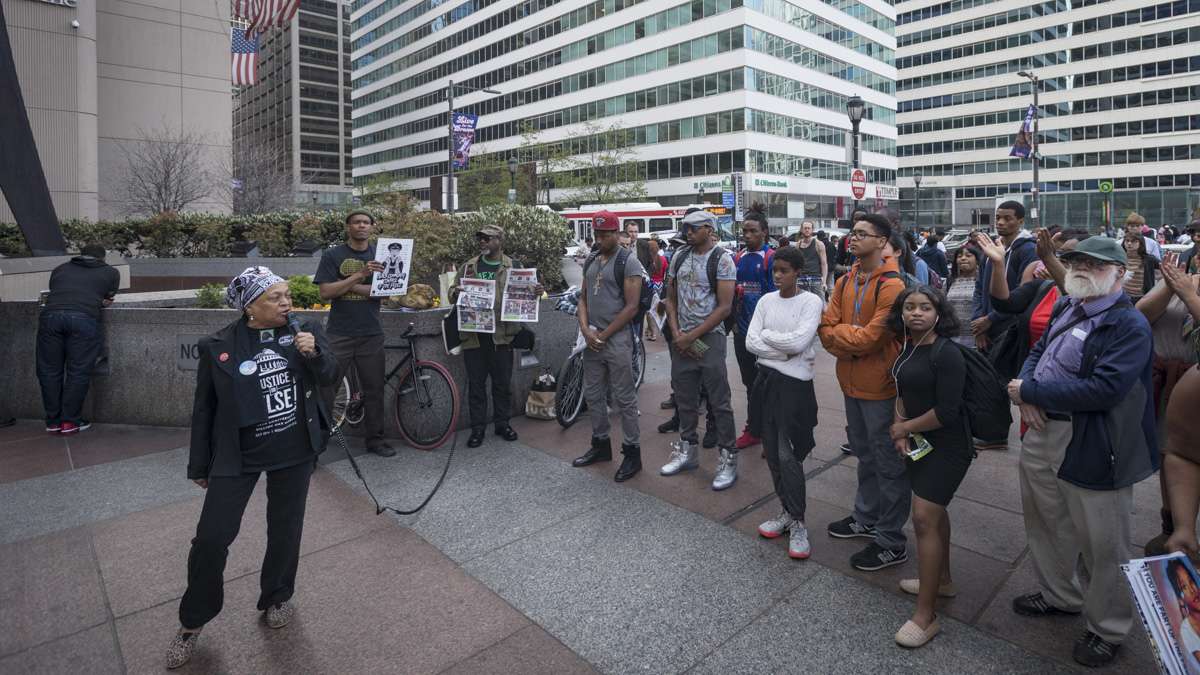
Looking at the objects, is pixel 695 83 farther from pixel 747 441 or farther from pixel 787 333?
pixel 787 333

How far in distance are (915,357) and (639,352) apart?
17.7 ft

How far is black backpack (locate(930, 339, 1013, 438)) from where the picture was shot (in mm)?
3371

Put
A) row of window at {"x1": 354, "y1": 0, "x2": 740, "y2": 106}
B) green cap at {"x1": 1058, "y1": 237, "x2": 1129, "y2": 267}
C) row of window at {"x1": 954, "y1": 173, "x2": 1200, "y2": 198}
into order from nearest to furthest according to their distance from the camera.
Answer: green cap at {"x1": 1058, "y1": 237, "x2": 1129, "y2": 267} → row of window at {"x1": 354, "y1": 0, "x2": 740, "y2": 106} → row of window at {"x1": 954, "y1": 173, "x2": 1200, "y2": 198}

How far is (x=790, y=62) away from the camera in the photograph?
58.0 metres

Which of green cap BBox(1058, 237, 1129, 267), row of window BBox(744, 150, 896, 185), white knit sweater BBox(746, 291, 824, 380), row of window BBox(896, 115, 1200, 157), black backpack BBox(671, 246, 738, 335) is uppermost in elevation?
row of window BBox(896, 115, 1200, 157)

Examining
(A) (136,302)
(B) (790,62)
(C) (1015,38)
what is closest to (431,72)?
(B) (790,62)

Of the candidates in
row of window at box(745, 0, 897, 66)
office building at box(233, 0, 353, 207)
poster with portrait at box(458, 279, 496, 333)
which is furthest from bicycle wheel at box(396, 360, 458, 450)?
office building at box(233, 0, 353, 207)

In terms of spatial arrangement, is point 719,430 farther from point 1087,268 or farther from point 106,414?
point 106,414

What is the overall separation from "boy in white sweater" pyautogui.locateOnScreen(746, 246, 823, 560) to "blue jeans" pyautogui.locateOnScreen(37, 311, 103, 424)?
6826mm

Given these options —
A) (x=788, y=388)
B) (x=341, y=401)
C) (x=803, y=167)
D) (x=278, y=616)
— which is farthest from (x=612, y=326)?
(x=803, y=167)

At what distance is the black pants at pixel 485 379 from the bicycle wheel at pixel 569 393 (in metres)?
0.59

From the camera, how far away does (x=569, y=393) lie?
7453 millimetres

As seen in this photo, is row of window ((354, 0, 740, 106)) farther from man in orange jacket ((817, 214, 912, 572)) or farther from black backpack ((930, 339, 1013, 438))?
black backpack ((930, 339, 1013, 438))

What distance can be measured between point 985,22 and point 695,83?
4225 centimetres
